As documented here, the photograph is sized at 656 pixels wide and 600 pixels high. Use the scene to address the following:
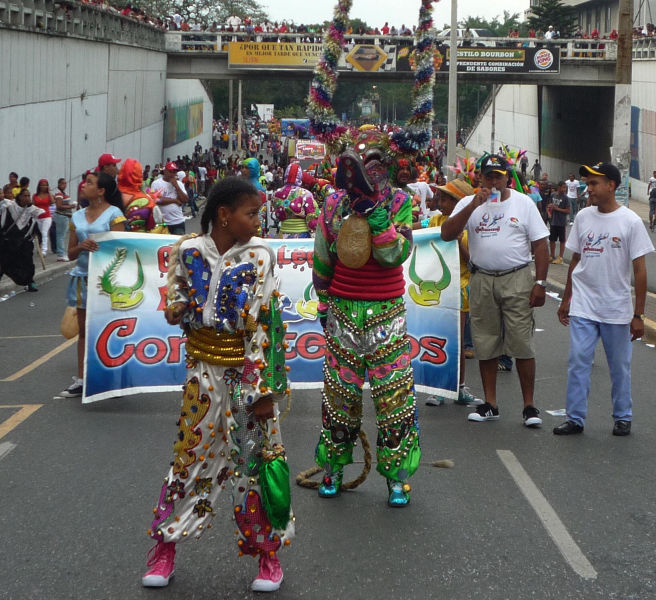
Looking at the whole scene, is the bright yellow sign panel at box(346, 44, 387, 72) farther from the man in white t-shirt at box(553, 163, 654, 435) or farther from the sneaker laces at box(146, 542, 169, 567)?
the sneaker laces at box(146, 542, 169, 567)

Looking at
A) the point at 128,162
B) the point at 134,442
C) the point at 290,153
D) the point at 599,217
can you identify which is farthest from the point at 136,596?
the point at 290,153

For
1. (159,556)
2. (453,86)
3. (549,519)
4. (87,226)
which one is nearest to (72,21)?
(453,86)

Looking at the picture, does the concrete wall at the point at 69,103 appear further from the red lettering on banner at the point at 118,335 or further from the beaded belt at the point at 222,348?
the beaded belt at the point at 222,348

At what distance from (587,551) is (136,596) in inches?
86.8

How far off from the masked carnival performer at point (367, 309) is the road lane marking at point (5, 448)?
2.29m

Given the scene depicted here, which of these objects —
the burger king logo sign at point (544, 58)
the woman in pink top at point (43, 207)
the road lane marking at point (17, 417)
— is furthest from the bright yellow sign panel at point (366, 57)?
the road lane marking at point (17, 417)

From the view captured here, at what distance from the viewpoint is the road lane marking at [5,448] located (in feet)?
23.7

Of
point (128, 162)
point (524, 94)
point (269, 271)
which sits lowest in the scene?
point (269, 271)

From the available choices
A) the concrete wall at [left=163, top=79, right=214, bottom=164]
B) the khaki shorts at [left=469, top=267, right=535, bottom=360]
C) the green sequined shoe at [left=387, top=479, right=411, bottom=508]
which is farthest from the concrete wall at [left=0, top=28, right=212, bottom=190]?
the green sequined shoe at [left=387, top=479, right=411, bottom=508]

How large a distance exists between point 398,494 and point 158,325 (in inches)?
129

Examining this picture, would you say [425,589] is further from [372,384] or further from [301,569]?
[372,384]

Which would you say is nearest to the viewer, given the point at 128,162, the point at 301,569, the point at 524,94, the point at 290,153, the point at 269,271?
the point at 269,271

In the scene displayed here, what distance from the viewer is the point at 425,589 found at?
4891 mm

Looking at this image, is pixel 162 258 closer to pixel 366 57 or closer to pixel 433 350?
pixel 433 350
